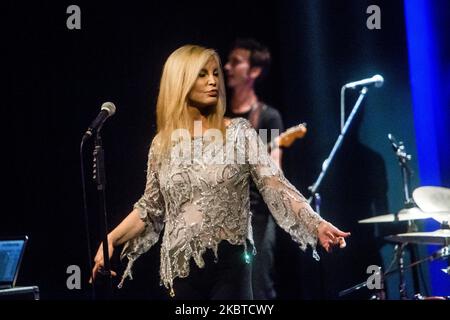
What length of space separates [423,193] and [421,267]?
3.23ft

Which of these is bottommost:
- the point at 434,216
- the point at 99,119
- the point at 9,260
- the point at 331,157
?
the point at 9,260

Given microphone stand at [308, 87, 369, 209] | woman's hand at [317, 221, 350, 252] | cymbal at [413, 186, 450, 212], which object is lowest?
woman's hand at [317, 221, 350, 252]

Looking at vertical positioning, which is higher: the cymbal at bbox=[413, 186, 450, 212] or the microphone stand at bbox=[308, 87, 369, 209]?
the microphone stand at bbox=[308, 87, 369, 209]

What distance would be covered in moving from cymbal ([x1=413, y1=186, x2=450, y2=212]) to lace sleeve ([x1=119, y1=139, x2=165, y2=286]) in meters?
1.32

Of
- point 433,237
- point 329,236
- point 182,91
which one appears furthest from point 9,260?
point 433,237

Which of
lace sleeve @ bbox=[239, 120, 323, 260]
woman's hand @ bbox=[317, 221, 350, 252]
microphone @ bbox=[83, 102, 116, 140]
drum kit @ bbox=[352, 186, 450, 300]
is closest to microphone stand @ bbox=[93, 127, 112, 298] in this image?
microphone @ bbox=[83, 102, 116, 140]

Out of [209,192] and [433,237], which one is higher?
[209,192]

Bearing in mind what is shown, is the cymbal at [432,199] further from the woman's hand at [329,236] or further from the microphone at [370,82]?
the woman's hand at [329,236]

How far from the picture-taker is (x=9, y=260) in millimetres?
3574

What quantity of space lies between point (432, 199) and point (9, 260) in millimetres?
2156

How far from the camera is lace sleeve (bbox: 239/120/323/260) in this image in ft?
7.58

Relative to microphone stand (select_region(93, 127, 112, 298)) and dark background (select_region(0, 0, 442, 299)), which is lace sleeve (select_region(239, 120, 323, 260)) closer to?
microphone stand (select_region(93, 127, 112, 298))

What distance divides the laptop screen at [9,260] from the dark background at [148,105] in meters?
0.76

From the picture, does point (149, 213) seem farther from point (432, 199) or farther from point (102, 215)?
point (432, 199)
